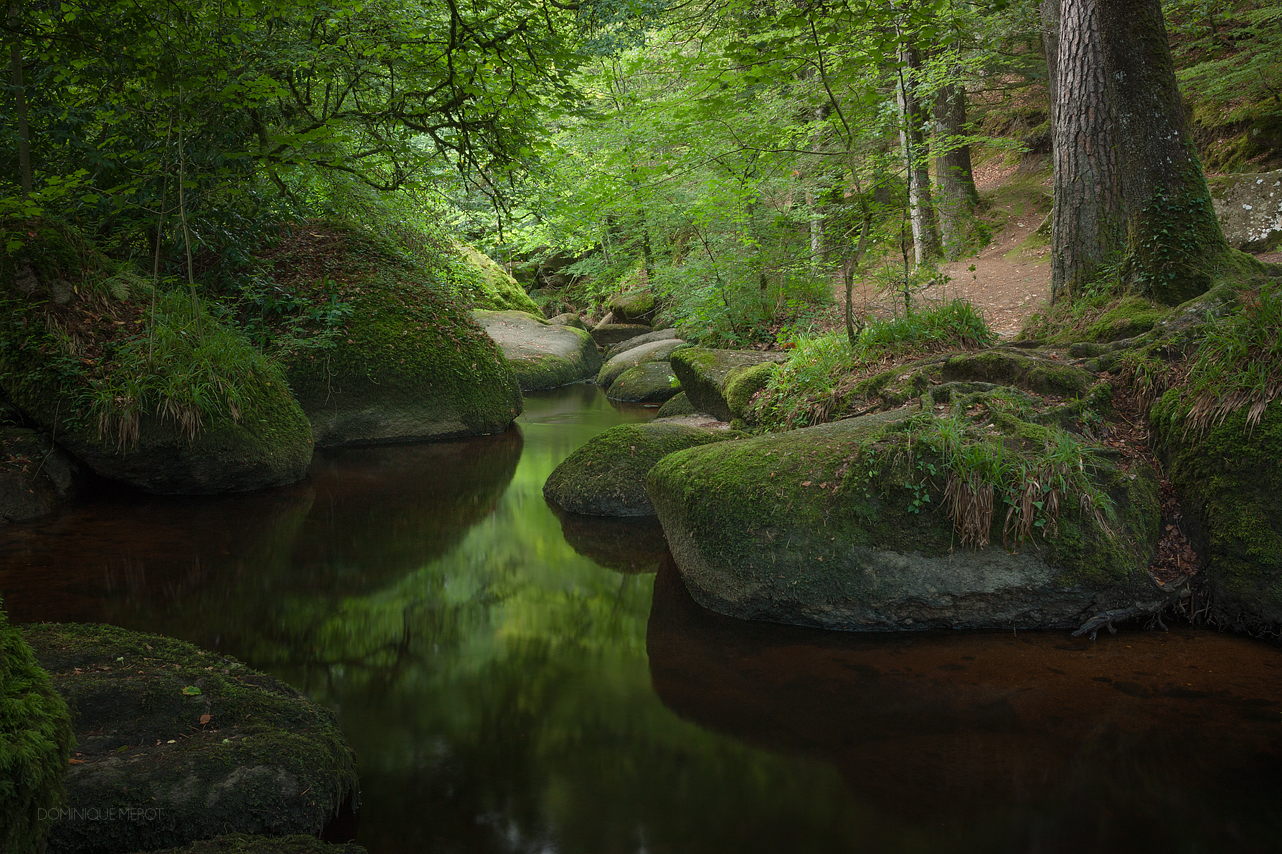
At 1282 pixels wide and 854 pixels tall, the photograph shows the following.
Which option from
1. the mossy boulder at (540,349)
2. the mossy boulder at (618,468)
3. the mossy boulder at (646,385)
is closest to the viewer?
the mossy boulder at (618,468)

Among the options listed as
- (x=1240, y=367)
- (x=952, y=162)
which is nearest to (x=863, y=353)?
(x=1240, y=367)

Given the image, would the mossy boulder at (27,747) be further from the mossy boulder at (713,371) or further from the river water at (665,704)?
the mossy boulder at (713,371)

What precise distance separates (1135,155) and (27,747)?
7578 millimetres

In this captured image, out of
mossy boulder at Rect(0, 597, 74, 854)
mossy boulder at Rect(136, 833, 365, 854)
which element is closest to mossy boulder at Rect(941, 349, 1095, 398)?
mossy boulder at Rect(136, 833, 365, 854)

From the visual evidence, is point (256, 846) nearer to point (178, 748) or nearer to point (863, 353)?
point (178, 748)

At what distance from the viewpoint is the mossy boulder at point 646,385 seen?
43.8 ft

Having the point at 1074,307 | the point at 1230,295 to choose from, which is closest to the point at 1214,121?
the point at 1074,307

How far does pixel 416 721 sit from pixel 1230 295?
5.95m

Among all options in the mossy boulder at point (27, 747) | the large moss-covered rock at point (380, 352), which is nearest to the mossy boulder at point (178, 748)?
the mossy boulder at point (27, 747)

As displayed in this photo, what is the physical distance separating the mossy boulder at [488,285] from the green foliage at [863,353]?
9.31m

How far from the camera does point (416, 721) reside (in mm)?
3508

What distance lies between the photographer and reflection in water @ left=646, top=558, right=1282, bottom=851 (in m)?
2.75

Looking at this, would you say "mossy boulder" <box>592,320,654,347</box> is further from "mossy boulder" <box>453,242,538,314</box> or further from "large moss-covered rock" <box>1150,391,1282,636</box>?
"large moss-covered rock" <box>1150,391,1282,636</box>

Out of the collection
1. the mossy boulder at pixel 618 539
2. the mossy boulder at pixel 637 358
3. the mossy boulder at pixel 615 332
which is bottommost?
the mossy boulder at pixel 618 539
